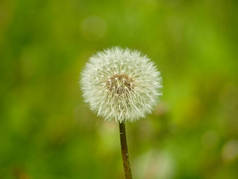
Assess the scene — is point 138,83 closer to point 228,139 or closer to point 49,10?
point 228,139

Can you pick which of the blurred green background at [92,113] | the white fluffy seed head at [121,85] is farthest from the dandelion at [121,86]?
the blurred green background at [92,113]

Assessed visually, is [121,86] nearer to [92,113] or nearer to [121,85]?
[121,85]

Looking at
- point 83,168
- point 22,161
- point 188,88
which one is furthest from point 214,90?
point 22,161

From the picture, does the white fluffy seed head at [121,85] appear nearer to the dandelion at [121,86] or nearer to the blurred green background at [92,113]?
the dandelion at [121,86]

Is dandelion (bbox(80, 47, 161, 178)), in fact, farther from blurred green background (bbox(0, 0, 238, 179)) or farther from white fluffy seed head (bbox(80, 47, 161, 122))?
blurred green background (bbox(0, 0, 238, 179))

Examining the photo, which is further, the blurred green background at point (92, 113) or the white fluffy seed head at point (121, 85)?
the blurred green background at point (92, 113)

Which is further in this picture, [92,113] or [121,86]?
[92,113]

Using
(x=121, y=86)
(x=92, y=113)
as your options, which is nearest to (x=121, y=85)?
(x=121, y=86)
